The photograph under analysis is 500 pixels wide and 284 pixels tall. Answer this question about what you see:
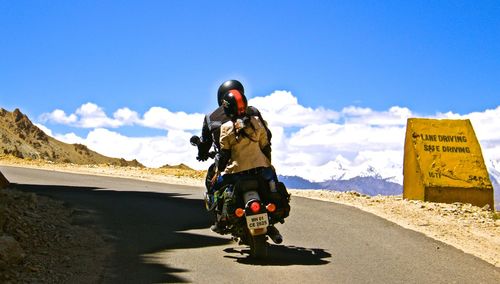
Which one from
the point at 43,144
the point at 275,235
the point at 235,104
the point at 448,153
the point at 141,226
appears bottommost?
the point at 141,226

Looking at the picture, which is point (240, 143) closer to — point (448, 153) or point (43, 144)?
point (448, 153)

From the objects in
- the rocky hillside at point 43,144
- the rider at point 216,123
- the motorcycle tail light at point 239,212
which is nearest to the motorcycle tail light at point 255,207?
the motorcycle tail light at point 239,212

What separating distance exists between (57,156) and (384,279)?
94.9 m

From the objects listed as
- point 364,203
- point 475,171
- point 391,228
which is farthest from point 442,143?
point 391,228

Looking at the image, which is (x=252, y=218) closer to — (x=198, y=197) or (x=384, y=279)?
(x=384, y=279)

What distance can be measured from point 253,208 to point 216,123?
1361 mm

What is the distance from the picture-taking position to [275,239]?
7.90m

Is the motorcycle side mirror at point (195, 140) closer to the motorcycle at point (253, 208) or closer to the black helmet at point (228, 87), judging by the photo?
the black helmet at point (228, 87)

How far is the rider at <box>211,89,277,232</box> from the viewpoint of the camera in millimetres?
7902

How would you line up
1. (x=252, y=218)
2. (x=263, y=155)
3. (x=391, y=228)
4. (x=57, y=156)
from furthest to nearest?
1. (x=57, y=156)
2. (x=391, y=228)
3. (x=263, y=155)
4. (x=252, y=218)

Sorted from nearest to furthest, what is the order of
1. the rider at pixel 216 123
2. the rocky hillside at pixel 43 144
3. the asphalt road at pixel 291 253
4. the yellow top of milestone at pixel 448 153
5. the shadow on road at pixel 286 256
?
the asphalt road at pixel 291 253
the shadow on road at pixel 286 256
the rider at pixel 216 123
the yellow top of milestone at pixel 448 153
the rocky hillside at pixel 43 144

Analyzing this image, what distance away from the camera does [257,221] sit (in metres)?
7.53

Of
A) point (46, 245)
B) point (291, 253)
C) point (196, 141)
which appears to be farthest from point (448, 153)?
point (46, 245)

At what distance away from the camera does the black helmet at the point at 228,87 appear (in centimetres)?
835
